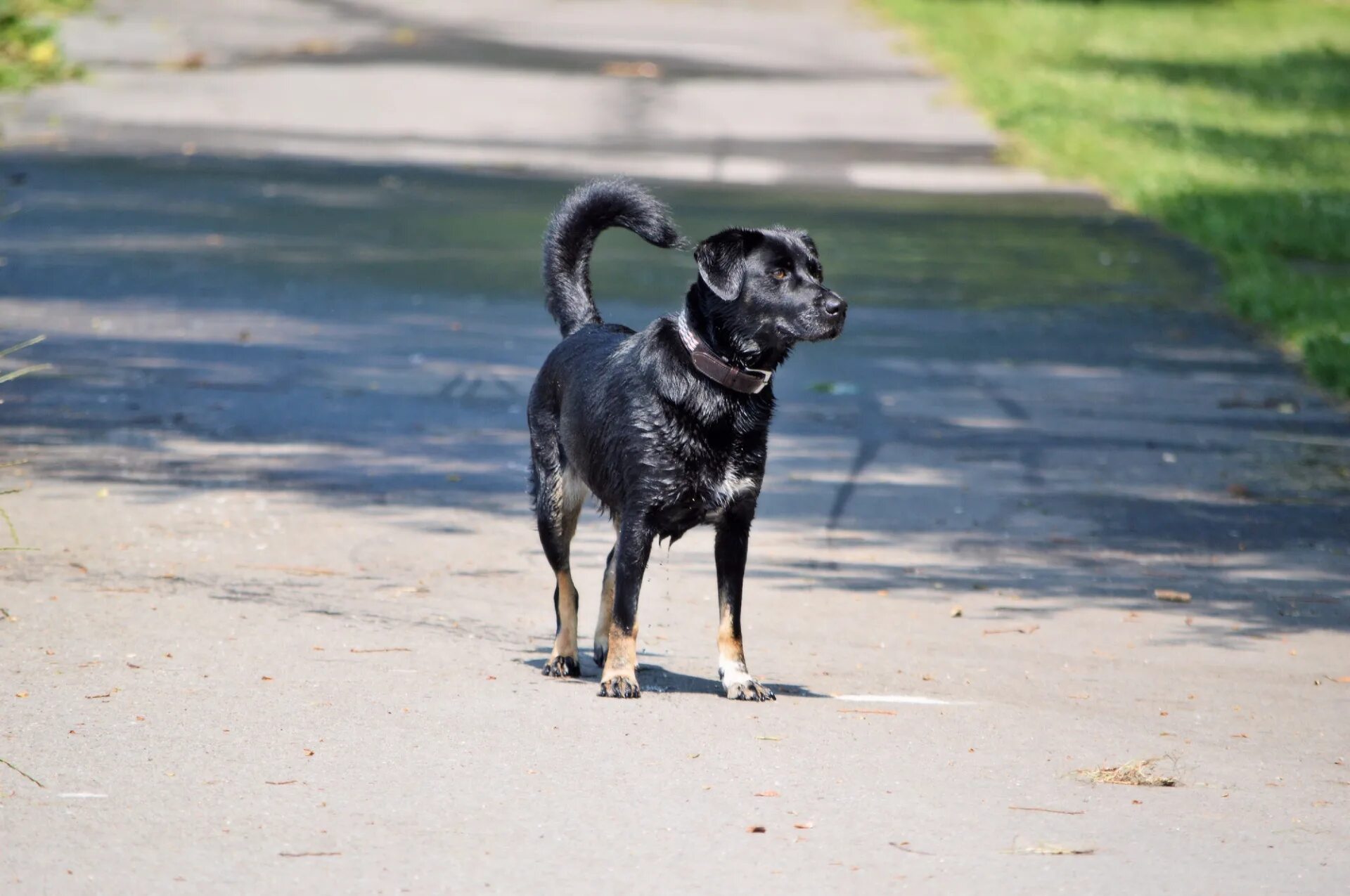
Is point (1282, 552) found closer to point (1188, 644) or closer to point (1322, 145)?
point (1188, 644)

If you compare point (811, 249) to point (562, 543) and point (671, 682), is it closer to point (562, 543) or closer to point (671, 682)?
point (562, 543)

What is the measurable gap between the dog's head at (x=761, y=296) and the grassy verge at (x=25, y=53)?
17.4m

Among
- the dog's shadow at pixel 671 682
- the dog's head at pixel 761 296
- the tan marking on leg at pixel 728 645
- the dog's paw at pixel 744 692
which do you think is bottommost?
the dog's shadow at pixel 671 682

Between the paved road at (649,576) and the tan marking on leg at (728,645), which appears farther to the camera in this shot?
the tan marking on leg at (728,645)

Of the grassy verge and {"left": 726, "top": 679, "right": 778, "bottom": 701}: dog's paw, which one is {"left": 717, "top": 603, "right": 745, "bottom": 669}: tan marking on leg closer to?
{"left": 726, "top": 679, "right": 778, "bottom": 701}: dog's paw

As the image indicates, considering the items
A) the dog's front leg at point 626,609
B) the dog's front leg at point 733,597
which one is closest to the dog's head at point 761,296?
the dog's front leg at point 733,597

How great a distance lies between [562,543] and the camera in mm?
6664

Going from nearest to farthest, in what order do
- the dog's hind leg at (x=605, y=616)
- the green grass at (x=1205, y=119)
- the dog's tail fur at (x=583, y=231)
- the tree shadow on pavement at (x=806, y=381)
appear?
the dog's hind leg at (x=605, y=616) → the dog's tail fur at (x=583, y=231) → the tree shadow on pavement at (x=806, y=381) → the green grass at (x=1205, y=119)

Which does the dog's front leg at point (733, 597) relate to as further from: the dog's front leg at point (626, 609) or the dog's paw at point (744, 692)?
the dog's front leg at point (626, 609)

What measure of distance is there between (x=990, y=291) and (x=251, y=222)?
585 centimetres

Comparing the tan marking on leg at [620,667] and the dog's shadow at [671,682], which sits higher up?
the tan marking on leg at [620,667]

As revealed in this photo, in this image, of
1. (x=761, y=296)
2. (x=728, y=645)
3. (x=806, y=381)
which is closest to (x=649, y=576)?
(x=728, y=645)

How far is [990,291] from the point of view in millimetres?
14578

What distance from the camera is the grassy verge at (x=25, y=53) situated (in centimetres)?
2208
